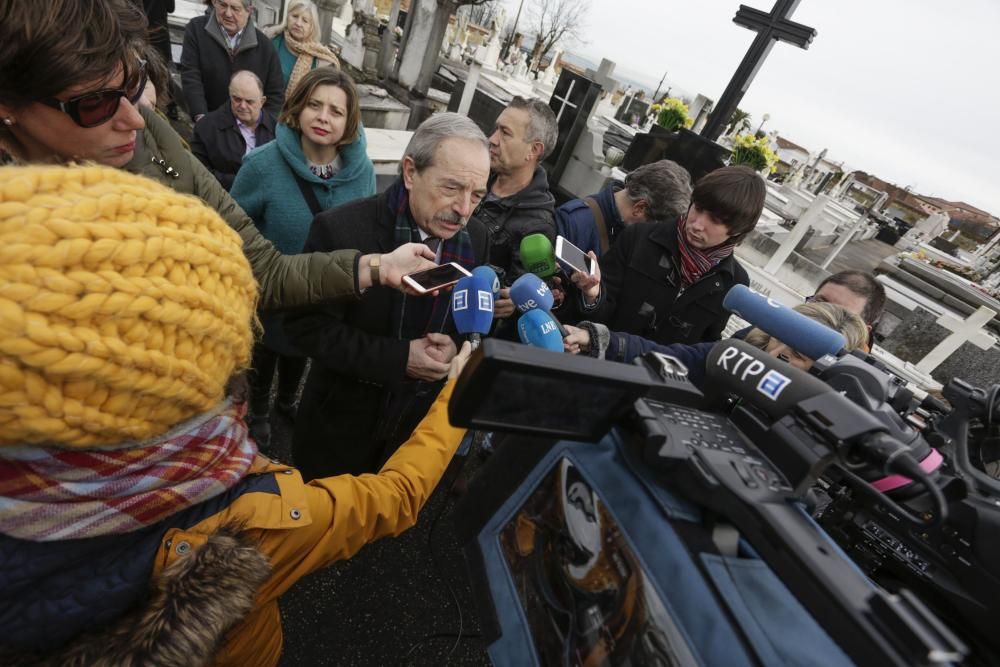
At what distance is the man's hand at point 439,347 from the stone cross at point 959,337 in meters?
6.61

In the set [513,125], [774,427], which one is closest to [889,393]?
[774,427]

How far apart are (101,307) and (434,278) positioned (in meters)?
1.08

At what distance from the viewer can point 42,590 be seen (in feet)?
2.65

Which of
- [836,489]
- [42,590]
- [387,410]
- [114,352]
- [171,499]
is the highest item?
[114,352]

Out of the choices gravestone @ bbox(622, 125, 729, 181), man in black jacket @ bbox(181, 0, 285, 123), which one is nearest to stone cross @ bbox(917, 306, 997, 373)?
gravestone @ bbox(622, 125, 729, 181)

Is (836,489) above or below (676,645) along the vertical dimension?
below

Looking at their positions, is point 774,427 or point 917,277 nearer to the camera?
point 774,427

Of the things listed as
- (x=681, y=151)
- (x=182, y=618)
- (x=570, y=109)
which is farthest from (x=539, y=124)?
(x=570, y=109)

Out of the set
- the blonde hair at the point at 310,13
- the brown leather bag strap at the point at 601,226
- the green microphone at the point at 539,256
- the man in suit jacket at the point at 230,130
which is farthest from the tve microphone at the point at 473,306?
the blonde hair at the point at 310,13

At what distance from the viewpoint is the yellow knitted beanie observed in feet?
2.09

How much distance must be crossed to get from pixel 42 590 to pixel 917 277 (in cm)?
1080

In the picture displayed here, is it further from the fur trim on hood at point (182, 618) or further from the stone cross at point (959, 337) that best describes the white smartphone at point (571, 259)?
the stone cross at point (959, 337)

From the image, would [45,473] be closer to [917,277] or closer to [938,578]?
[938,578]

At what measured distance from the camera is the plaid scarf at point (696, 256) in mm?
2525
